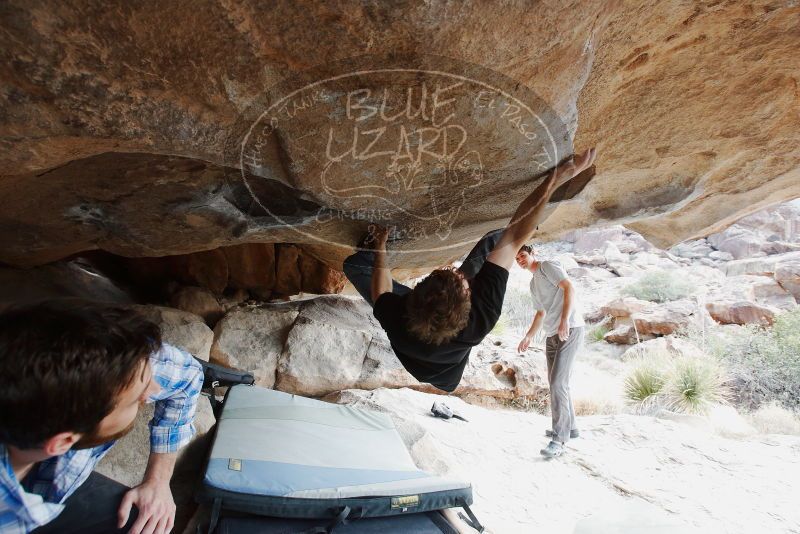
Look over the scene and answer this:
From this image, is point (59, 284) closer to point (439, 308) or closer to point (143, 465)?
point (143, 465)

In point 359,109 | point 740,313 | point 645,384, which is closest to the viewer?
point 359,109

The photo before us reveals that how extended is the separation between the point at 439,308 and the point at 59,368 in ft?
4.50

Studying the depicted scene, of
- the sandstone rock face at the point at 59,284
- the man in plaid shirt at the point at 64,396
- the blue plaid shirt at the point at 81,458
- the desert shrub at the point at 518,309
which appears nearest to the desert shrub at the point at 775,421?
the desert shrub at the point at 518,309

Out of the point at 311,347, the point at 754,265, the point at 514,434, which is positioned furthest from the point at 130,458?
the point at 754,265

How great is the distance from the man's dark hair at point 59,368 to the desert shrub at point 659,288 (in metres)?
17.8

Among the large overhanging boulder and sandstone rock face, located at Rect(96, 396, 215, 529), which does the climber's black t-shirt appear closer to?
the large overhanging boulder

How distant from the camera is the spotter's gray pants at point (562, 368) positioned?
13.4ft

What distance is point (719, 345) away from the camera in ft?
33.2

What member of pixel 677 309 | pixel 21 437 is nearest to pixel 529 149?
pixel 21 437

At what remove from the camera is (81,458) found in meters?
1.35

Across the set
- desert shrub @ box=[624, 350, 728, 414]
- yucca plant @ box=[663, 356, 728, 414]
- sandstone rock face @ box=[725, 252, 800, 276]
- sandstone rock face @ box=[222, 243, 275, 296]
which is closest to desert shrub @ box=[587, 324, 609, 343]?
desert shrub @ box=[624, 350, 728, 414]

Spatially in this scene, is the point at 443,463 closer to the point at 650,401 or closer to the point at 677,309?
the point at 650,401

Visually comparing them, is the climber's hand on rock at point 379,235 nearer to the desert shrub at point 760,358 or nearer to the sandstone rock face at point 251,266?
the sandstone rock face at point 251,266

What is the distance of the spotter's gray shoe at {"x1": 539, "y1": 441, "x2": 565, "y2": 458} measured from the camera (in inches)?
172
